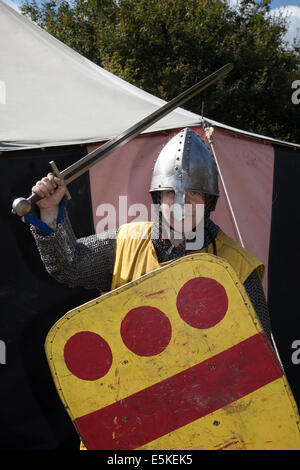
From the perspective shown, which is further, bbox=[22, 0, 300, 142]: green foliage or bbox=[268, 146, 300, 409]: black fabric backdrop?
bbox=[22, 0, 300, 142]: green foliage

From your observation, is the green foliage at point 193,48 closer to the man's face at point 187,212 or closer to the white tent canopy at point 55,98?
the white tent canopy at point 55,98

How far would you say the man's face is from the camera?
5.02 ft

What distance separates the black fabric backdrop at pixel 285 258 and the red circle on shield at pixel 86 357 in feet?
5.84

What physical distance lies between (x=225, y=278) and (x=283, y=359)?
1804 millimetres

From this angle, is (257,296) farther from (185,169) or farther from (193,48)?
(193,48)

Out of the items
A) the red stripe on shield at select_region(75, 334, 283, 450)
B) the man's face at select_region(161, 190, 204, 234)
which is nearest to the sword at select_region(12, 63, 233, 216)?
the man's face at select_region(161, 190, 204, 234)

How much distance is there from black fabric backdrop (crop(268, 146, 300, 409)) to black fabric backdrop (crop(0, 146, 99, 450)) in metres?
1.26

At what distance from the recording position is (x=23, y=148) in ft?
7.57

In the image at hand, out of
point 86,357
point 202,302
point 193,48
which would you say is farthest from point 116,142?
point 193,48

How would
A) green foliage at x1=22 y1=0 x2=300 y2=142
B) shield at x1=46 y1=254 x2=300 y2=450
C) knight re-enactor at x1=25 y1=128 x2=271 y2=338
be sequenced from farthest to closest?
green foliage at x1=22 y1=0 x2=300 y2=142, knight re-enactor at x1=25 y1=128 x2=271 y2=338, shield at x1=46 y1=254 x2=300 y2=450

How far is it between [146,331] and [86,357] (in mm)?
215

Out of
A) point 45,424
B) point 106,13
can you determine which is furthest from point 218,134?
point 106,13

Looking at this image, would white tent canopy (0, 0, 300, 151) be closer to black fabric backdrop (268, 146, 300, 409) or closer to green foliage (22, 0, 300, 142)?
black fabric backdrop (268, 146, 300, 409)
